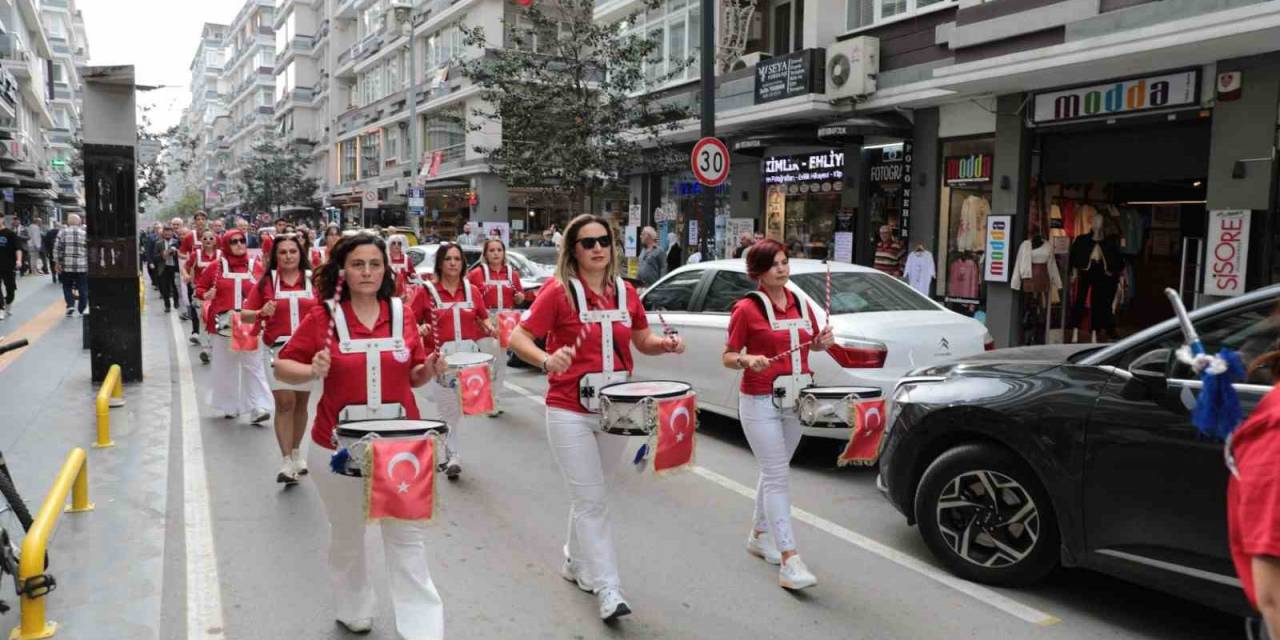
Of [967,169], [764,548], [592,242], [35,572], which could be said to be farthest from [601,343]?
[967,169]

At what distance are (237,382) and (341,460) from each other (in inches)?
240

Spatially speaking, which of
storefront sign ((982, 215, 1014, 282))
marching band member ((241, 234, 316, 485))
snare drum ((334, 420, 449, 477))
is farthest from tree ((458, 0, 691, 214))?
snare drum ((334, 420, 449, 477))

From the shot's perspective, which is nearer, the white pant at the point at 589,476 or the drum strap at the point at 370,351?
the drum strap at the point at 370,351

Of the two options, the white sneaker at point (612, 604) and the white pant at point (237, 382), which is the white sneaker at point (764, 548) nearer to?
the white sneaker at point (612, 604)

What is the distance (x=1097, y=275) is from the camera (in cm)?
1326

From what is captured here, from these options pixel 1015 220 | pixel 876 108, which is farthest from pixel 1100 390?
pixel 876 108

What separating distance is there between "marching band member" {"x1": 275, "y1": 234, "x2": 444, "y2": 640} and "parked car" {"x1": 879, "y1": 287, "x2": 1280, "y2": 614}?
8.49 feet

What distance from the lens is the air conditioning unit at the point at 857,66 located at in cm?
1590

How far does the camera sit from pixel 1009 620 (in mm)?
4324

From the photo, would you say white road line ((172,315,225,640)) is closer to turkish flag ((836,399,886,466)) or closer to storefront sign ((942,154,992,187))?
turkish flag ((836,399,886,466))

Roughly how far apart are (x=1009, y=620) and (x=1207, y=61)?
959cm

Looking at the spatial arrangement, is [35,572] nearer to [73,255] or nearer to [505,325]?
[505,325]

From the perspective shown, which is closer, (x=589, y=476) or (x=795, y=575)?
(x=589, y=476)

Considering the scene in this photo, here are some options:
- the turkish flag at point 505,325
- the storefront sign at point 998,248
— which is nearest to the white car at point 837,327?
the turkish flag at point 505,325
